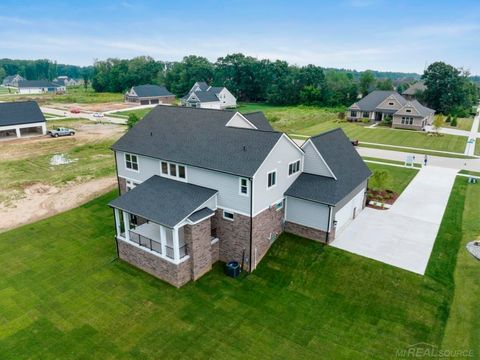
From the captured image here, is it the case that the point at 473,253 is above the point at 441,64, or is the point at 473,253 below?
below

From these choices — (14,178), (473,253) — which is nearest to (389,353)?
(473,253)

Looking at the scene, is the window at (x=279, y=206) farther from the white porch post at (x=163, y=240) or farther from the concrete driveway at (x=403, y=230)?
the white porch post at (x=163, y=240)

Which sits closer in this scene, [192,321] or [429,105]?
[192,321]

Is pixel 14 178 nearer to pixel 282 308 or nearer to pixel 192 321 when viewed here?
pixel 192 321

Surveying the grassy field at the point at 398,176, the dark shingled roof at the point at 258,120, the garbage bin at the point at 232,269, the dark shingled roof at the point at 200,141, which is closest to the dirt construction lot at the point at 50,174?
the dark shingled roof at the point at 200,141

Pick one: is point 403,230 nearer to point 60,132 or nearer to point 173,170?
point 173,170

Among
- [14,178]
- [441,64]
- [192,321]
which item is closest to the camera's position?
[192,321]

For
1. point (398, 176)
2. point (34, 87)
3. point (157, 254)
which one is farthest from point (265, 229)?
point (34, 87)

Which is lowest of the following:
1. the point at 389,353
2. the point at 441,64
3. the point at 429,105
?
the point at 389,353
